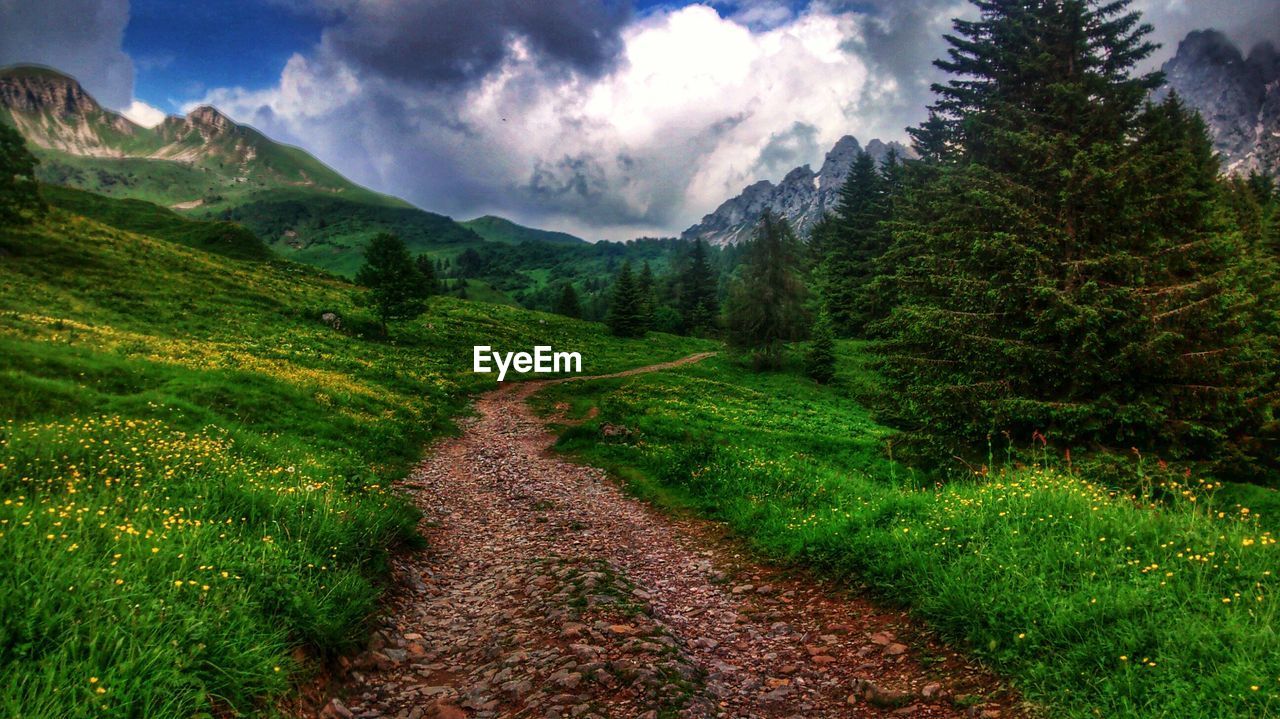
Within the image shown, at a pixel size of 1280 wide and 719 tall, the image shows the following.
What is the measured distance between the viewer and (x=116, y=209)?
73188 mm

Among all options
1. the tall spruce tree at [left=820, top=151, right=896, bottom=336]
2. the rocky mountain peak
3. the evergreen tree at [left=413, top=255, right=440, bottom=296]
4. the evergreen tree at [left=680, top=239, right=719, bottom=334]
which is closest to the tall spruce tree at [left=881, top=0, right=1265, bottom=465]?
the rocky mountain peak

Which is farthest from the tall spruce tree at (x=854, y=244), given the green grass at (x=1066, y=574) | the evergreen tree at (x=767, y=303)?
the green grass at (x=1066, y=574)

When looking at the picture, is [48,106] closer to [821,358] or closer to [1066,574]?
[1066,574]

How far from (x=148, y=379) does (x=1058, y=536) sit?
2022 cm

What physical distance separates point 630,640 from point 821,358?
1629 inches

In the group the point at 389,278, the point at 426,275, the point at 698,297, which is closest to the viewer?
the point at 389,278

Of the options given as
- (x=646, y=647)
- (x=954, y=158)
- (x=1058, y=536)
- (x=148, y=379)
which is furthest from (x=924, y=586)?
(x=954, y=158)

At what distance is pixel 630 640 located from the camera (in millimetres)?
5805

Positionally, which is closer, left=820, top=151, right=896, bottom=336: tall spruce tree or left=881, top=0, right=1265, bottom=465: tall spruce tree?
left=881, top=0, right=1265, bottom=465: tall spruce tree

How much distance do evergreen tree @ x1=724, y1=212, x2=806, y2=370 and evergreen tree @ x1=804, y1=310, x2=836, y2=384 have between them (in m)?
2.43

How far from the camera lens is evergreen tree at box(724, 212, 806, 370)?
46875 millimetres

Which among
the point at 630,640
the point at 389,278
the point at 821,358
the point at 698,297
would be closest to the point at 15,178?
the point at 630,640

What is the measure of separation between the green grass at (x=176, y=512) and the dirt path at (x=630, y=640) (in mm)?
832

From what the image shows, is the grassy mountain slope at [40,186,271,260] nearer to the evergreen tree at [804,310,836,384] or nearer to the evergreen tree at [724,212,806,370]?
the evergreen tree at [724,212,806,370]
